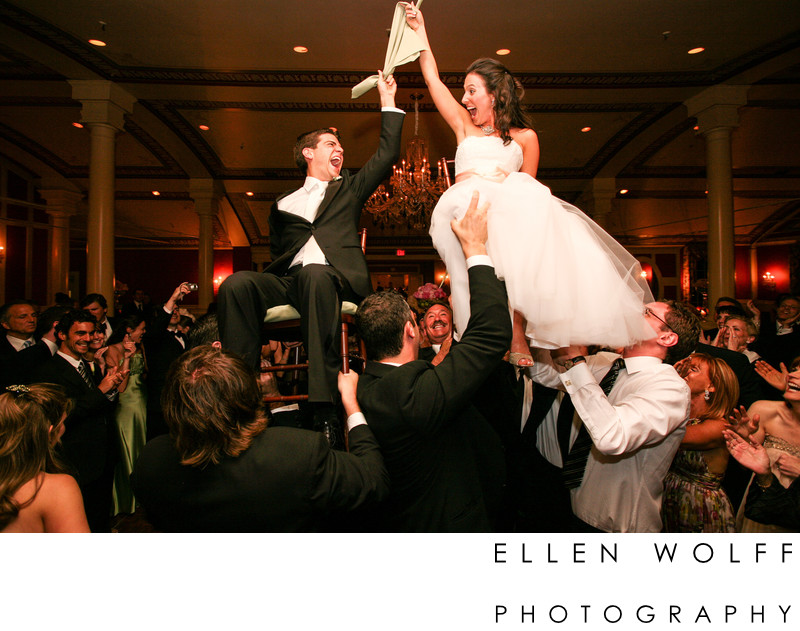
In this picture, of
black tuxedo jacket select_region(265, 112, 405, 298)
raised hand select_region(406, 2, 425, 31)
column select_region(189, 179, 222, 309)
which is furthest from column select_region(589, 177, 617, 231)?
raised hand select_region(406, 2, 425, 31)

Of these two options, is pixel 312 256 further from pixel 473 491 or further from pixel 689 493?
pixel 689 493

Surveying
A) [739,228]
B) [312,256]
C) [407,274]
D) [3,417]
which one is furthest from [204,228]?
[739,228]

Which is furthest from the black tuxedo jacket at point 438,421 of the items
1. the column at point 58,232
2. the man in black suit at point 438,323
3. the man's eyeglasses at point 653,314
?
the column at point 58,232

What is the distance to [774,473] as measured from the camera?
186cm

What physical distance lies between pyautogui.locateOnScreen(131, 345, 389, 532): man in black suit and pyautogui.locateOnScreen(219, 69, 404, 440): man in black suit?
0.77 metres

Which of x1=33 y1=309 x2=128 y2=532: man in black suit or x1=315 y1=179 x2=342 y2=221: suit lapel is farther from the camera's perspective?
x1=33 y1=309 x2=128 y2=532: man in black suit

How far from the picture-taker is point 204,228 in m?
11.8

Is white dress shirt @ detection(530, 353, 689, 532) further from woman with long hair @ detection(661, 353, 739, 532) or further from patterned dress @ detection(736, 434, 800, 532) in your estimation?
patterned dress @ detection(736, 434, 800, 532)

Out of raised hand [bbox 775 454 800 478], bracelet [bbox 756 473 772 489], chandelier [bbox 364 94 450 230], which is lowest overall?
bracelet [bbox 756 473 772 489]

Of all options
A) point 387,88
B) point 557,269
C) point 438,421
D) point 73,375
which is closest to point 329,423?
point 438,421

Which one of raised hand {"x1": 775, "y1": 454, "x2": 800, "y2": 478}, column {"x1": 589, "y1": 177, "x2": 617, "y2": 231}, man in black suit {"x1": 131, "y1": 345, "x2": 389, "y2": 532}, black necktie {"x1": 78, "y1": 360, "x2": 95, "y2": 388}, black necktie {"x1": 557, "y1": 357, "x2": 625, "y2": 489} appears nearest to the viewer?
man in black suit {"x1": 131, "y1": 345, "x2": 389, "y2": 532}

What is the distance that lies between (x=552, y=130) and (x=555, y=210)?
834 centimetres

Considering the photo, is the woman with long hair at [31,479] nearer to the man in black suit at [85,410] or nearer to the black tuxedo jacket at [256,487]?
the black tuxedo jacket at [256,487]

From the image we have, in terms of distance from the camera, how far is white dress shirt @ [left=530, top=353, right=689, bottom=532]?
1.81 m
